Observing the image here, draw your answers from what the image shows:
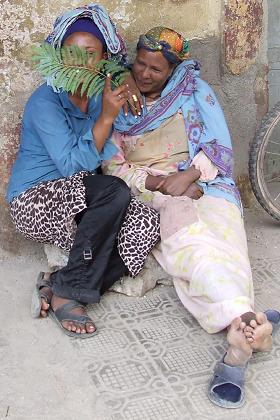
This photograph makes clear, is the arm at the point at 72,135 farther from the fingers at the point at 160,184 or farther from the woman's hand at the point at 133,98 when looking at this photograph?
the fingers at the point at 160,184

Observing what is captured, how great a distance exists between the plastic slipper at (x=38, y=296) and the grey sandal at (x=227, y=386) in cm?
94

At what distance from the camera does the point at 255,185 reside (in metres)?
4.18

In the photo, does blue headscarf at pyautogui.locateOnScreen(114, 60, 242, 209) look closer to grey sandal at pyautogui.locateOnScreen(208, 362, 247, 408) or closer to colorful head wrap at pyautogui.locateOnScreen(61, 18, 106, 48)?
colorful head wrap at pyautogui.locateOnScreen(61, 18, 106, 48)

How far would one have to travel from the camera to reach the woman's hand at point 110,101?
3.25m

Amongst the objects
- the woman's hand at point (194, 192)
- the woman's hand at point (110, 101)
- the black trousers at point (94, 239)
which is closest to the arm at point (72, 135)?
the woman's hand at point (110, 101)

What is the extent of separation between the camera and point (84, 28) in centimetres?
337

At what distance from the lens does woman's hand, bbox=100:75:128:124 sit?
10.7 ft

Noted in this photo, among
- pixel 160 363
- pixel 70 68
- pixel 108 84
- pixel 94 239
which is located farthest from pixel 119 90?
pixel 160 363

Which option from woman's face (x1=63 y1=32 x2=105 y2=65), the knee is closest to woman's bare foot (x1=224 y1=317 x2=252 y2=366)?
the knee

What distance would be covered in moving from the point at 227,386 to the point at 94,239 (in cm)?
92

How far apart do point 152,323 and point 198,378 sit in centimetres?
46

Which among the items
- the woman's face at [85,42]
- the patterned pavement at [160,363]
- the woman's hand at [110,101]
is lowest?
the patterned pavement at [160,363]

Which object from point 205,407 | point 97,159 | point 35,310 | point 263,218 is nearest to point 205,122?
point 97,159

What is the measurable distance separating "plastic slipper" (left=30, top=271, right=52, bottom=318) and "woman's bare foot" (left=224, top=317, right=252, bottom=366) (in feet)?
3.19
